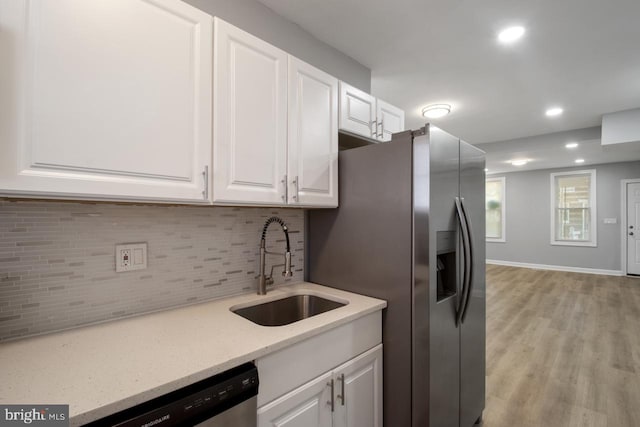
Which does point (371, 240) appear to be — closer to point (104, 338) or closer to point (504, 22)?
point (104, 338)

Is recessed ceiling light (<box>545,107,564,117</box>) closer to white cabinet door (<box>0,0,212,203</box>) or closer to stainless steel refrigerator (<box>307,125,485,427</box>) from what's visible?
stainless steel refrigerator (<box>307,125,485,427</box>)

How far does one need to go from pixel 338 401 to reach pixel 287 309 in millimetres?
584

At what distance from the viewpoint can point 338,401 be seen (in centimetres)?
130

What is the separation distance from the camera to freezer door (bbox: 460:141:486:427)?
172 centimetres

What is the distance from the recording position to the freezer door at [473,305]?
1.72 meters

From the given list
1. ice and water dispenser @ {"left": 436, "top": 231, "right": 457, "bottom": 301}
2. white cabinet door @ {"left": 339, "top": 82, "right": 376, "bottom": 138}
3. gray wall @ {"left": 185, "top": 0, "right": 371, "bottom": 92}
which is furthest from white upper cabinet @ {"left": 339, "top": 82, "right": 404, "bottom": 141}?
ice and water dispenser @ {"left": 436, "top": 231, "right": 457, "bottom": 301}

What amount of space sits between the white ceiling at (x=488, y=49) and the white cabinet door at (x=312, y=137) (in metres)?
0.57

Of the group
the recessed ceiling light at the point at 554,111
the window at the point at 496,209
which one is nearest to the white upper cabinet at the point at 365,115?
the recessed ceiling light at the point at 554,111

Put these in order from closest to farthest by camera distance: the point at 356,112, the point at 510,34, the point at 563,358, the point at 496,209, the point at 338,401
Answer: the point at 338,401, the point at 356,112, the point at 510,34, the point at 563,358, the point at 496,209

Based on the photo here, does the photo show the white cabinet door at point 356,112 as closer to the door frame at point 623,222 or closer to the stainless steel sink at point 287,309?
the stainless steel sink at point 287,309

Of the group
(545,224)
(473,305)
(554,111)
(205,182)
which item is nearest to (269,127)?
(205,182)

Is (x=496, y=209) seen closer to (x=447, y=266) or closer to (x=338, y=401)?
(x=447, y=266)

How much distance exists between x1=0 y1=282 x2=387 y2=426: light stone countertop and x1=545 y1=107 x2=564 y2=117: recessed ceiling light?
382cm

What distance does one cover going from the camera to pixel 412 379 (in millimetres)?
1432
